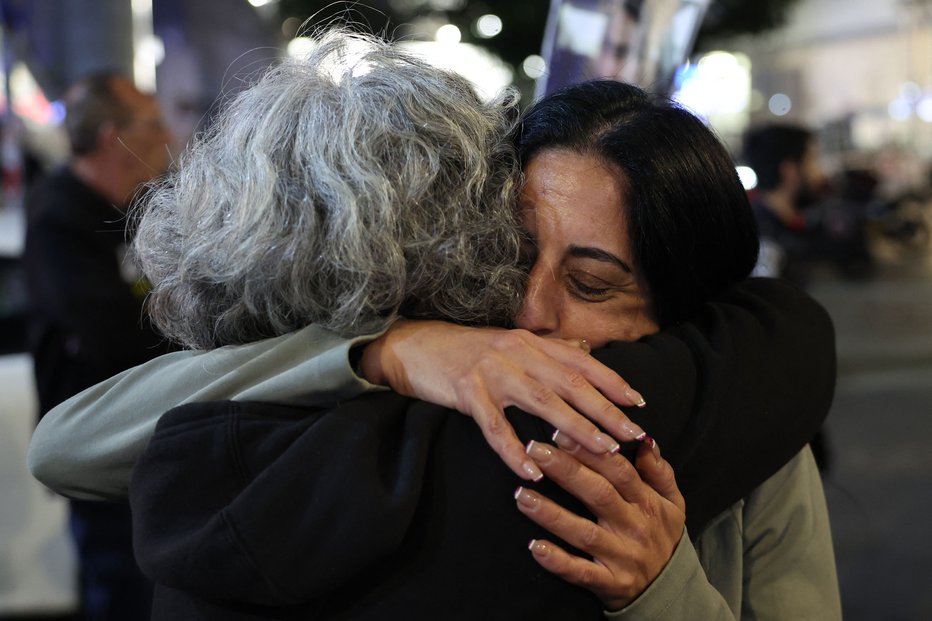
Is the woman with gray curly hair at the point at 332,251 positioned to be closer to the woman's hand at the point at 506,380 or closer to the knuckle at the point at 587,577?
the woman's hand at the point at 506,380

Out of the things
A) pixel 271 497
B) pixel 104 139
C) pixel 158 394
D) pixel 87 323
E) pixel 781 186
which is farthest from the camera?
pixel 781 186

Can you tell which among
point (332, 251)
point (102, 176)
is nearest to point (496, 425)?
point (332, 251)

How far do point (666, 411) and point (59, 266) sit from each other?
2483mm

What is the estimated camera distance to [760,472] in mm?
1280

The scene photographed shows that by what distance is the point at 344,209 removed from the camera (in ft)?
3.59

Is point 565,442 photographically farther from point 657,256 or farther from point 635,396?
point 657,256

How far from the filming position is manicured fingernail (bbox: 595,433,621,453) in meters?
1.03

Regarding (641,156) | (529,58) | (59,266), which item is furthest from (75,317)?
(529,58)

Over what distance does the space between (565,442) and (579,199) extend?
412 mm

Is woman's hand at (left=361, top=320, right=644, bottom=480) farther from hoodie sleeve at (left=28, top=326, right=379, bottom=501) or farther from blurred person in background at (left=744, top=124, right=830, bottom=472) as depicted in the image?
blurred person in background at (left=744, top=124, right=830, bottom=472)

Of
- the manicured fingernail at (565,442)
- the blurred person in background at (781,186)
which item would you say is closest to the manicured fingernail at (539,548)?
the manicured fingernail at (565,442)

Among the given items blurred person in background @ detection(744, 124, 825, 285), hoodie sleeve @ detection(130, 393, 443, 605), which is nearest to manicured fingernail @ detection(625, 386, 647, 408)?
hoodie sleeve @ detection(130, 393, 443, 605)

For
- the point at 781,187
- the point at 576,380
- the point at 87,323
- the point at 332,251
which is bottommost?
the point at 87,323

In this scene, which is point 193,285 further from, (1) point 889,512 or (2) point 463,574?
(1) point 889,512
